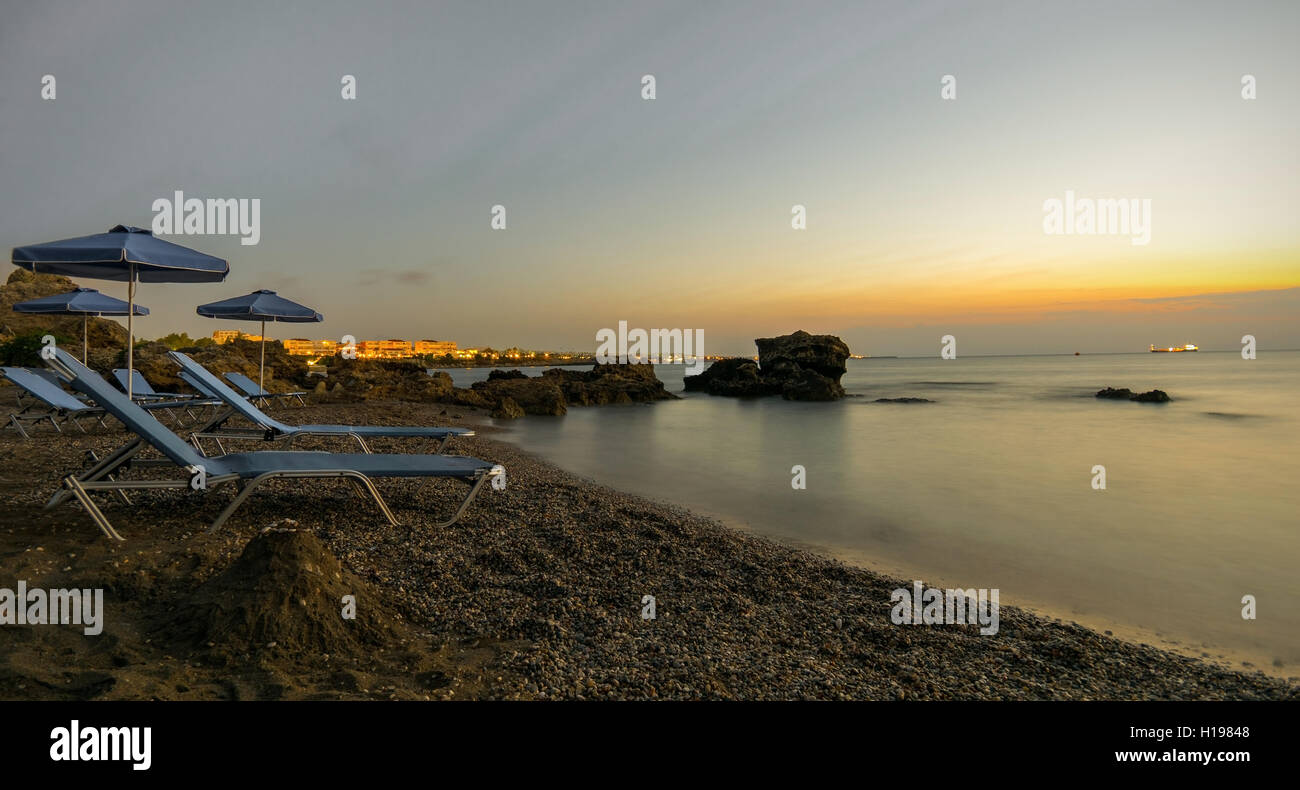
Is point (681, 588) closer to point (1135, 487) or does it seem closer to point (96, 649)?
point (96, 649)

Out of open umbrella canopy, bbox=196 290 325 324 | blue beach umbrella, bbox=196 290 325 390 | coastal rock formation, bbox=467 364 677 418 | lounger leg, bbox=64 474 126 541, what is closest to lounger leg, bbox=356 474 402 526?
lounger leg, bbox=64 474 126 541

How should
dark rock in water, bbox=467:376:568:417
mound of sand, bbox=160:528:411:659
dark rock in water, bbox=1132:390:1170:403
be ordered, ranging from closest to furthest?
mound of sand, bbox=160:528:411:659, dark rock in water, bbox=467:376:568:417, dark rock in water, bbox=1132:390:1170:403

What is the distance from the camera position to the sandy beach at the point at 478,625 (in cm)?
285

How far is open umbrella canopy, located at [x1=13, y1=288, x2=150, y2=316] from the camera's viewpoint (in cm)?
1354

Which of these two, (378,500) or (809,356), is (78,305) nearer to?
(378,500)

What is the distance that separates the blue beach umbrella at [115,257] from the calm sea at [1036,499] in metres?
6.95

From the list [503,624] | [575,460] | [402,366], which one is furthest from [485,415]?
[503,624]

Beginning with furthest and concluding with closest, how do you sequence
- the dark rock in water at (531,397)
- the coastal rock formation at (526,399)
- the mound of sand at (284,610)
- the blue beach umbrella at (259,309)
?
the dark rock in water at (531,397)
the coastal rock formation at (526,399)
the blue beach umbrella at (259,309)
the mound of sand at (284,610)

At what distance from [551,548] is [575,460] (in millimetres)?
8200

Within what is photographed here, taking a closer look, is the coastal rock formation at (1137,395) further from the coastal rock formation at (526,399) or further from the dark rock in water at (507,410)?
the dark rock in water at (507,410)

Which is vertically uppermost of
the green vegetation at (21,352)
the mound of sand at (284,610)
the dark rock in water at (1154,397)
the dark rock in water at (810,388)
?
the green vegetation at (21,352)

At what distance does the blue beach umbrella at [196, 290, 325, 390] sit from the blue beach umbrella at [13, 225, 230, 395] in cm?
570

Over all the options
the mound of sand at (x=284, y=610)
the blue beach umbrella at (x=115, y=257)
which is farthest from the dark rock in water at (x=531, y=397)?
the mound of sand at (x=284, y=610)

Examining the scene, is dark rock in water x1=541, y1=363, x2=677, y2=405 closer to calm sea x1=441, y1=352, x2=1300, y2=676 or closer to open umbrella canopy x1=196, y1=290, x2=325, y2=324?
calm sea x1=441, y1=352, x2=1300, y2=676
